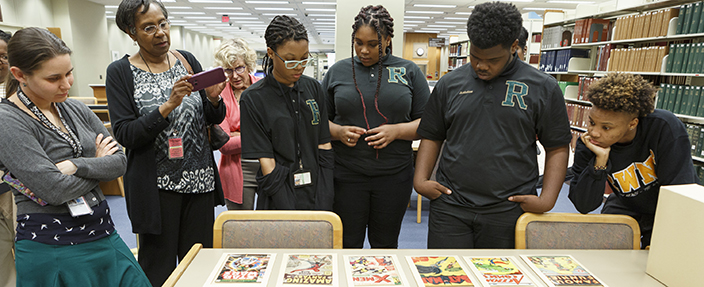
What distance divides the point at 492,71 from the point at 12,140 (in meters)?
1.48

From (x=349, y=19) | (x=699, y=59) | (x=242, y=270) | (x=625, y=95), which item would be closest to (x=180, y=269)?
(x=242, y=270)

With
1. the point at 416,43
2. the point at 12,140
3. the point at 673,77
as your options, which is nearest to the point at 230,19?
the point at 416,43

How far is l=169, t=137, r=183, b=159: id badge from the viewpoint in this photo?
4.78ft

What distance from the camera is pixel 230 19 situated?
13.2 metres

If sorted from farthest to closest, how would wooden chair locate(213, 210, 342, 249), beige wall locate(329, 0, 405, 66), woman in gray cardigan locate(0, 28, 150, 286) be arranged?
beige wall locate(329, 0, 405, 66)
wooden chair locate(213, 210, 342, 249)
woman in gray cardigan locate(0, 28, 150, 286)

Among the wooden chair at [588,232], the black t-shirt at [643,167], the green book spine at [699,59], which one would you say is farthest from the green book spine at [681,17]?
the wooden chair at [588,232]

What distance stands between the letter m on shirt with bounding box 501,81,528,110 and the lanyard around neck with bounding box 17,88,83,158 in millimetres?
1422

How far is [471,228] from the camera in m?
1.39

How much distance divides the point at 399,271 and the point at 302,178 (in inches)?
22.9

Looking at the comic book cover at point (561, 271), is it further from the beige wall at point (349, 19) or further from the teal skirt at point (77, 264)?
the beige wall at point (349, 19)

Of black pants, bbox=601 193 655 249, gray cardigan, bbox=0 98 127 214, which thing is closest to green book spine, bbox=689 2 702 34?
black pants, bbox=601 193 655 249

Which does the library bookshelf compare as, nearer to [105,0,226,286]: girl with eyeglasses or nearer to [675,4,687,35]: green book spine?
[675,4,687,35]: green book spine

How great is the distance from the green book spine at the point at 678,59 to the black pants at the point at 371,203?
3.53m

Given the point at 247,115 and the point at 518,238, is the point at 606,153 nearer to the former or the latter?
the point at 518,238
